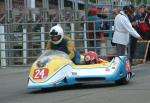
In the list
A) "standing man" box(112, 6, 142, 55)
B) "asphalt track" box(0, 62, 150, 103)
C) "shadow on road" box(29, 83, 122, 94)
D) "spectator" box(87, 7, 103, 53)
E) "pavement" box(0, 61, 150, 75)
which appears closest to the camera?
"asphalt track" box(0, 62, 150, 103)

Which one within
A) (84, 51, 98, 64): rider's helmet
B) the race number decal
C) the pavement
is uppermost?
(84, 51, 98, 64): rider's helmet

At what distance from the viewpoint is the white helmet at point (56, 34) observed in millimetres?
12133

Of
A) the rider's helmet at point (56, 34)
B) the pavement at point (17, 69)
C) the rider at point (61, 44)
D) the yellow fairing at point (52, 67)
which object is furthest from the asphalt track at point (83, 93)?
the pavement at point (17, 69)

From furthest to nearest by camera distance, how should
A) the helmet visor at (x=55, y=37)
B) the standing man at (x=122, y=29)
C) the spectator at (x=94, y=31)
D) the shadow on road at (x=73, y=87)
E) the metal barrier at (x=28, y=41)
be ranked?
the metal barrier at (x=28, y=41) < the spectator at (x=94, y=31) < the standing man at (x=122, y=29) < the helmet visor at (x=55, y=37) < the shadow on road at (x=73, y=87)

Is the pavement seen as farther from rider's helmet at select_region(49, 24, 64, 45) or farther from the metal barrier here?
rider's helmet at select_region(49, 24, 64, 45)

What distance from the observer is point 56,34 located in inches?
479

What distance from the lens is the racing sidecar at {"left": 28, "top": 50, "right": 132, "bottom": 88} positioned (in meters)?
11.6

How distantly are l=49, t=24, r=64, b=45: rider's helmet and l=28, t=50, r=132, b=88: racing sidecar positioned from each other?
0.27 meters

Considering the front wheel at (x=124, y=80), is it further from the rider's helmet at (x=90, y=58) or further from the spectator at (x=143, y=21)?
the spectator at (x=143, y=21)

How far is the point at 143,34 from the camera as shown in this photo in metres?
19.3

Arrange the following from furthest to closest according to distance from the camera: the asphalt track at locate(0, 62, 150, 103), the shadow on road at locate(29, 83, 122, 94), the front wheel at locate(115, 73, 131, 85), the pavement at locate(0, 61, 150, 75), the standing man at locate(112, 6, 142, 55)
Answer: the pavement at locate(0, 61, 150, 75)
the standing man at locate(112, 6, 142, 55)
the front wheel at locate(115, 73, 131, 85)
the shadow on road at locate(29, 83, 122, 94)
the asphalt track at locate(0, 62, 150, 103)

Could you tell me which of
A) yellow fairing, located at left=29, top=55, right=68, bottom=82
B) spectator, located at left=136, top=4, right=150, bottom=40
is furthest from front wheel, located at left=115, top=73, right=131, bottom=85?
spectator, located at left=136, top=4, right=150, bottom=40

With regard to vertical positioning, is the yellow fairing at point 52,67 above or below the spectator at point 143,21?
below

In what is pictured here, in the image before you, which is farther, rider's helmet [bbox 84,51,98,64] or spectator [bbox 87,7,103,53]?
spectator [bbox 87,7,103,53]
